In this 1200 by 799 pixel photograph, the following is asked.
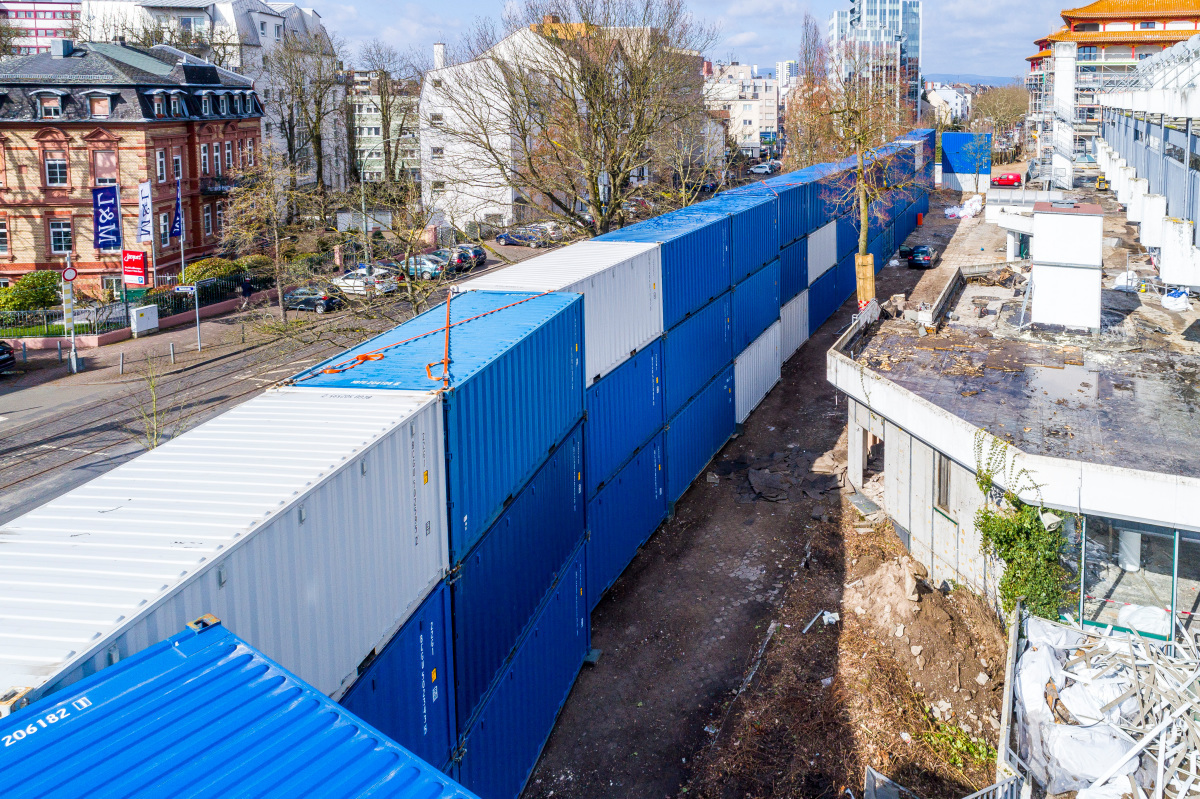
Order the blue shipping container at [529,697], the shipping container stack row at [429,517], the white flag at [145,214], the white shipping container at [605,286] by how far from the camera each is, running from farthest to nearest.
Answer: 1. the white flag at [145,214]
2. the white shipping container at [605,286]
3. the blue shipping container at [529,697]
4. the shipping container stack row at [429,517]

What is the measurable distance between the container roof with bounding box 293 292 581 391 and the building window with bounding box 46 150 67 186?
3740 cm

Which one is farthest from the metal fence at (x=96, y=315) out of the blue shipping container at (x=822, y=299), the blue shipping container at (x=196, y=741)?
the blue shipping container at (x=196, y=741)

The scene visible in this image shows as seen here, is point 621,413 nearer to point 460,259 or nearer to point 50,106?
point 460,259

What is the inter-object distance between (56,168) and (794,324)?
35150mm

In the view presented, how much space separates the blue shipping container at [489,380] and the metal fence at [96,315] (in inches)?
1123

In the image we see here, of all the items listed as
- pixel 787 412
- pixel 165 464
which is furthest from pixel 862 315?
pixel 165 464

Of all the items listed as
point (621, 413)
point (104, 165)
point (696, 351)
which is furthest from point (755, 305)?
point (104, 165)

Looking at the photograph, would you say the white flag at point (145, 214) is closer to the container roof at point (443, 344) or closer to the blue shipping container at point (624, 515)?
the blue shipping container at point (624, 515)

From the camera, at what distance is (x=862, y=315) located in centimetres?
2116

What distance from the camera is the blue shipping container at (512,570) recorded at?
33.4 feet

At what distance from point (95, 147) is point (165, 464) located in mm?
42561

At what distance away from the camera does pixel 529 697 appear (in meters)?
12.2

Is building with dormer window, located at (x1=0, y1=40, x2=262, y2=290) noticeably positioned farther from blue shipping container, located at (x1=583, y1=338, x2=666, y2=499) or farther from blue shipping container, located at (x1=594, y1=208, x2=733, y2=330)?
blue shipping container, located at (x1=583, y1=338, x2=666, y2=499)

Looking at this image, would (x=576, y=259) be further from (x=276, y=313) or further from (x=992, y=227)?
(x=992, y=227)
